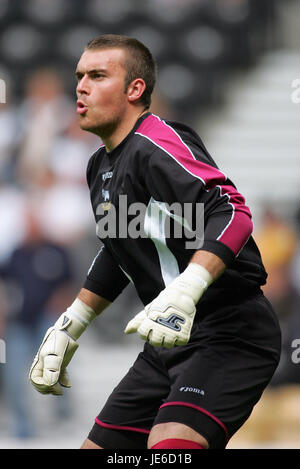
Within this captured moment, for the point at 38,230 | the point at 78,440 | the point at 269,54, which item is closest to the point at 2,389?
the point at 78,440

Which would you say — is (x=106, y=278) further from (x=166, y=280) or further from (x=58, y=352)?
(x=166, y=280)

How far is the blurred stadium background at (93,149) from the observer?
26.2ft

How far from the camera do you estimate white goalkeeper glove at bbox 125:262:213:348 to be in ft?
9.46

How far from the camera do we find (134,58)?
3.58 m

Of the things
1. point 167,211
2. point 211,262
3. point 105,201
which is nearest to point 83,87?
point 105,201

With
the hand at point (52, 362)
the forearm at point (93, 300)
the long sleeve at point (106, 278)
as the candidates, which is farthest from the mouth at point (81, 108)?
the hand at point (52, 362)

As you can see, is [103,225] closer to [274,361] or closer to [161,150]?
[161,150]

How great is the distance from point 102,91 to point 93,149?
6.53 meters

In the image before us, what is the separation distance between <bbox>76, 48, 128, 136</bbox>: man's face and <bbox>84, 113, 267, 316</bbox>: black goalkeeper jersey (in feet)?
0.34

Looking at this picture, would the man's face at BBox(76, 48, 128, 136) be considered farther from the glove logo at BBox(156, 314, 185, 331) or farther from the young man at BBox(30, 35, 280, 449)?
the glove logo at BBox(156, 314, 185, 331)

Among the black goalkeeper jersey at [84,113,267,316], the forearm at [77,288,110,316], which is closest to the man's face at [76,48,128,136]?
the black goalkeeper jersey at [84,113,267,316]

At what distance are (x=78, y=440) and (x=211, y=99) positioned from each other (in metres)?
6.02

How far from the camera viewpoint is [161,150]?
126 inches

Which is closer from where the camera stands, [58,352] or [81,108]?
[81,108]
